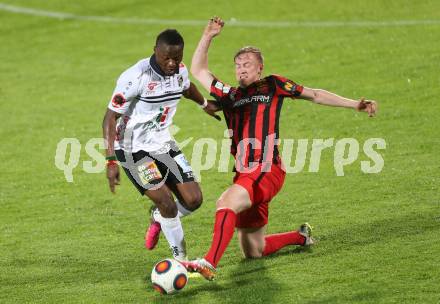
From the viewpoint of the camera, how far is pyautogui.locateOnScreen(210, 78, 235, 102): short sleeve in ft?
31.2

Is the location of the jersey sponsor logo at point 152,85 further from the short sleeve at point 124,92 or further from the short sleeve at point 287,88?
the short sleeve at point 287,88

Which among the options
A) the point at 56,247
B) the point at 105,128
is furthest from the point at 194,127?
the point at 105,128

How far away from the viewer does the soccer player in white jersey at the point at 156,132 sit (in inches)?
346

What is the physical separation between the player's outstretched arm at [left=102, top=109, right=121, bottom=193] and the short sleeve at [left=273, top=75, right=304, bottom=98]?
1.70m

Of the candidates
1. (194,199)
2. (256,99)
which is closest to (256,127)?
(256,99)

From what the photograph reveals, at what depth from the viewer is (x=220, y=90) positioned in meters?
9.56

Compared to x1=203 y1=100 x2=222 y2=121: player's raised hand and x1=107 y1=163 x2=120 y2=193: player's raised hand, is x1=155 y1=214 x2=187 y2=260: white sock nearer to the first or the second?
x1=107 y1=163 x2=120 y2=193: player's raised hand

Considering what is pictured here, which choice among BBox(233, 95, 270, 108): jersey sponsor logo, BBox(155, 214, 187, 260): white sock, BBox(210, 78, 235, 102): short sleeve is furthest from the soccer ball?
BBox(210, 78, 235, 102): short sleeve

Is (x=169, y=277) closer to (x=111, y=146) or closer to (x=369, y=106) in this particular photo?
(x=111, y=146)

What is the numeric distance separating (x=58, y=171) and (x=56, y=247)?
144 inches

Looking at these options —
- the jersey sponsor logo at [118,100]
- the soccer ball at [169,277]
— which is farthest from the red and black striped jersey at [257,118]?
the soccer ball at [169,277]

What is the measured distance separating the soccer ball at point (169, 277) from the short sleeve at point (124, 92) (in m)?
1.74

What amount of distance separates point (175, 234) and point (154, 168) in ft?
2.34

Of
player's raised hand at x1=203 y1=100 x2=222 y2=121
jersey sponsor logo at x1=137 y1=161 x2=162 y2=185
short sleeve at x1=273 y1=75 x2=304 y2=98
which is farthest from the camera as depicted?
player's raised hand at x1=203 y1=100 x2=222 y2=121
